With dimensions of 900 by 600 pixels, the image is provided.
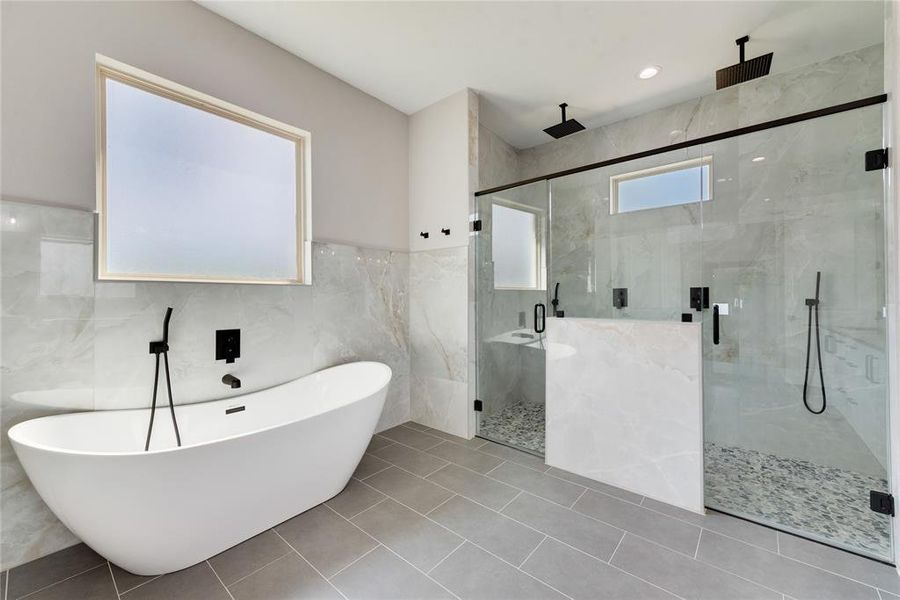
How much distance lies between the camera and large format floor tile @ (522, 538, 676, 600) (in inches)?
A: 52.0

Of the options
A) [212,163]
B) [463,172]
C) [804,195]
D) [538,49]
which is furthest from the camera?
[463,172]

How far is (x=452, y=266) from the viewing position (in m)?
2.89

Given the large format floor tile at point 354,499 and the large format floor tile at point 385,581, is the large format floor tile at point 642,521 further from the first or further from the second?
the large format floor tile at point 354,499

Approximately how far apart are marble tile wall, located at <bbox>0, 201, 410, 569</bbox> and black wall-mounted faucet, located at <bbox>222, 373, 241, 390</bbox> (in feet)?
0.16

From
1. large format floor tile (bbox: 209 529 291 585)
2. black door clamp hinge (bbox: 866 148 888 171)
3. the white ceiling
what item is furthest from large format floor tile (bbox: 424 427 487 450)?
the white ceiling

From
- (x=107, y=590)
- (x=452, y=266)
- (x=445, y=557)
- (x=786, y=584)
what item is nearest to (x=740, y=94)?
(x=452, y=266)

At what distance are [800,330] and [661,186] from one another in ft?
Result: 3.94

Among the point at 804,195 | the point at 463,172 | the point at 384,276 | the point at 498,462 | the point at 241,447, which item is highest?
the point at 463,172

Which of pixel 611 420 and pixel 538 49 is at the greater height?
pixel 538 49

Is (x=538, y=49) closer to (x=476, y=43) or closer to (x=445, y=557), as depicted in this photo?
(x=476, y=43)

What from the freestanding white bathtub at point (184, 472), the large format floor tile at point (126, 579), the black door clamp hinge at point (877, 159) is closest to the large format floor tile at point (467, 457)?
the freestanding white bathtub at point (184, 472)

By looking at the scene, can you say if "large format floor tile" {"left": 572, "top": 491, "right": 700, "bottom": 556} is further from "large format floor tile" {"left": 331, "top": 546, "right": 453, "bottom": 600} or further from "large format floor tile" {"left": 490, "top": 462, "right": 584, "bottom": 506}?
"large format floor tile" {"left": 331, "top": 546, "right": 453, "bottom": 600}

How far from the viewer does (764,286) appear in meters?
2.04

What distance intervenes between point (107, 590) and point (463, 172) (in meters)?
3.03
